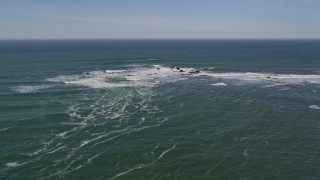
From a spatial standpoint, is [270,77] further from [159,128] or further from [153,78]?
[159,128]

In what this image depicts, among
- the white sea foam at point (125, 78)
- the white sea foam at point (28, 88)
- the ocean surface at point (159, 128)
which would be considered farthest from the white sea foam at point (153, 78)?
the white sea foam at point (28, 88)

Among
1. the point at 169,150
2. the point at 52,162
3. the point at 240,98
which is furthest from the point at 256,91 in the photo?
the point at 52,162

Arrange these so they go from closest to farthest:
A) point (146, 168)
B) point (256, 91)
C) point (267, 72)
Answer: point (146, 168)
point (256, 91)
point (267, 72)

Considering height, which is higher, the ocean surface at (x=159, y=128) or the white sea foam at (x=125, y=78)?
the white sea foam at (x=125, y=78)

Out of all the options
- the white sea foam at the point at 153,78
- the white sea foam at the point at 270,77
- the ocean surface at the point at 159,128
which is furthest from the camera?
the white sea foam at the point at 270,77

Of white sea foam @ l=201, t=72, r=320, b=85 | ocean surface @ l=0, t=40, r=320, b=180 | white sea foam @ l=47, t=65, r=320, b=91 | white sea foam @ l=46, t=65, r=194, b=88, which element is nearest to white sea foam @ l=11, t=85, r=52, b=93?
ocean surface @ l=0, t=40, r=320, b=180

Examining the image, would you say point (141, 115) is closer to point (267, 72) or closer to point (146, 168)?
point (146, 168)

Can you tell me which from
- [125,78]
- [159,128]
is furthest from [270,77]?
[159,128]

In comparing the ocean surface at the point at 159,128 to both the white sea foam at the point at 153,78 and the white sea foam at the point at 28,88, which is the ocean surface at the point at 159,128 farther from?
the white sea foam at the point at 153,78
